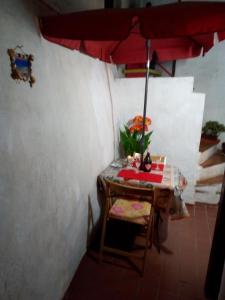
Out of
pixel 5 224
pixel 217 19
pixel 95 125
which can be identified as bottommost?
pixel 5 224

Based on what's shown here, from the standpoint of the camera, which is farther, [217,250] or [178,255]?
[178,255]

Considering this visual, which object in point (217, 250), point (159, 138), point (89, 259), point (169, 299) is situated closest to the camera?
point (217, 250)

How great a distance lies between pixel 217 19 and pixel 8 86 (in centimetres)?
100

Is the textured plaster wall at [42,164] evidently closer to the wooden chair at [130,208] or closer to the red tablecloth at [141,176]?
the wooden chair at [130,208]

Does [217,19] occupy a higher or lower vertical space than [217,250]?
Result: higher

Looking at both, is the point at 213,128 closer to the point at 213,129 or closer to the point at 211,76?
the point at 213,129

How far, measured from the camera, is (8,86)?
3.06 ft

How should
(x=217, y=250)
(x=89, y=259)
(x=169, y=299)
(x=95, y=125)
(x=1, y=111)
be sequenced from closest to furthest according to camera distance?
(x=1, y=111)
(x=217, y=250)
(x=169, y=299)
(x=89, y=259)
(x=95, y=125)

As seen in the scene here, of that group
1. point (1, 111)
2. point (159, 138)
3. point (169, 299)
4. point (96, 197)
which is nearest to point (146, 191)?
point (96, 197)

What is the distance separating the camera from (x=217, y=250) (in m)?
1.01

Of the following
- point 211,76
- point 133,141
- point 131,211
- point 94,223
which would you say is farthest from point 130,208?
point 211,76

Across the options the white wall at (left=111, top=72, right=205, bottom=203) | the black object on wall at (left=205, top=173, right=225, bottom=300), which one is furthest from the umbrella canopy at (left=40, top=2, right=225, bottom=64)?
the white wall at (left=111, top=72, right=205, bottom=203)

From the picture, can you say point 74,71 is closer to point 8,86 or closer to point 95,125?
point 95,125

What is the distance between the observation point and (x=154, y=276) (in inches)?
69.0
